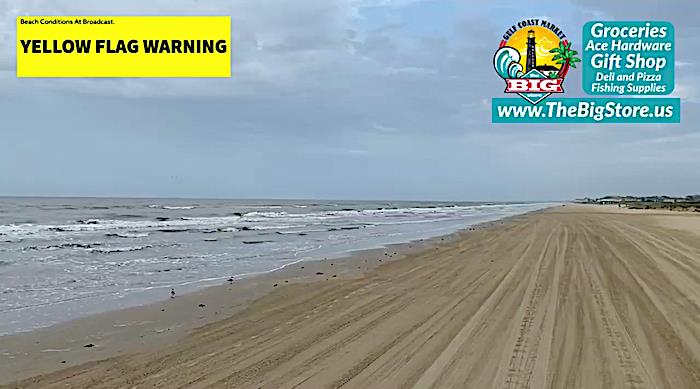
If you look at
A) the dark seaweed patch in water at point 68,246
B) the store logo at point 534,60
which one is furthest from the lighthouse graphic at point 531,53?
the dark seaweed patch in water at point 68,246

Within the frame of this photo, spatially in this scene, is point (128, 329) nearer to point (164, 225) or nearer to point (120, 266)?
point (120, 266)

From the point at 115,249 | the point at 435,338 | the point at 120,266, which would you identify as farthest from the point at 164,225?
the point at 435,338

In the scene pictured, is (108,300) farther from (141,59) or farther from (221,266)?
(141,59)

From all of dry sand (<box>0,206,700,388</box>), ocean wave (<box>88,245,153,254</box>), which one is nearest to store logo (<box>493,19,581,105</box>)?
dry sand (<box>0,206,700,388</box>)

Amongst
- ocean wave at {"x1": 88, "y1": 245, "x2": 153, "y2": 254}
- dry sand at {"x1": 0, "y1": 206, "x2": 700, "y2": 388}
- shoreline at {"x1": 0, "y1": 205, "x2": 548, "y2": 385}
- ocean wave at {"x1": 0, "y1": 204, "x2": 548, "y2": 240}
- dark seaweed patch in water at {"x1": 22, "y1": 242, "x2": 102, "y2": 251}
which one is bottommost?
shoreline at {"x1": 0, "y1": 205, "x2": 548, "y2": 385}

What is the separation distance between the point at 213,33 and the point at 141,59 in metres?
1.96

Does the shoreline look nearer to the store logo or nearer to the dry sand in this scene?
the dry sand

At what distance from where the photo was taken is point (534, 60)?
14.9 meters

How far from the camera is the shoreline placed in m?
→ 5.55

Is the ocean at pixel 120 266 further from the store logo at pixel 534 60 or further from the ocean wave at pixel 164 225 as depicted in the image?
the store logo at pixel 534 60

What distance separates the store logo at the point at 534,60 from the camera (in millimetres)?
14586

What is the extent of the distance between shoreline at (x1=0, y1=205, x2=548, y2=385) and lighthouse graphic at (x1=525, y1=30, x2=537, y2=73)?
8159 mm

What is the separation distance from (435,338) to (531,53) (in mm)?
11368

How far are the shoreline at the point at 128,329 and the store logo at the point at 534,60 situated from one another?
776 centimetres
